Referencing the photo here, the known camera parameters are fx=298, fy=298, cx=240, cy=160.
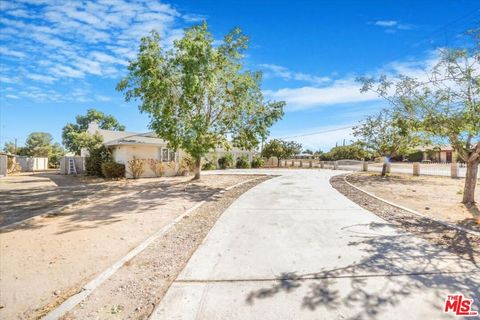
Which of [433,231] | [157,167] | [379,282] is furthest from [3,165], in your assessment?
[433,231]

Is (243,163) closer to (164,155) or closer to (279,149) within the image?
(279,149)

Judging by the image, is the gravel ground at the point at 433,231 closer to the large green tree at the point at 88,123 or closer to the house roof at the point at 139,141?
the house roof at the point at 139,141

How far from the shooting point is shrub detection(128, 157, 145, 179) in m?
22.4

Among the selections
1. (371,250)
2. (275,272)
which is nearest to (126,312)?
(275,272)

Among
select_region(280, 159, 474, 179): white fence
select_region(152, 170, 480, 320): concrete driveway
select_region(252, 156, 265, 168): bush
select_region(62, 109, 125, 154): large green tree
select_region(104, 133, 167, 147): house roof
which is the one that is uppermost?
select_region(62, 109, 125, 154): large green tree

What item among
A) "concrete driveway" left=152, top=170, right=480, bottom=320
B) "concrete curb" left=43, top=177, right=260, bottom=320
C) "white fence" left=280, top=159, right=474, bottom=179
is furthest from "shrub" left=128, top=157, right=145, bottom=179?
"white fence" left=280, top=159, right=474, bottom=179

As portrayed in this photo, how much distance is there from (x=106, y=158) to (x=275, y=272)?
22345 millimetres

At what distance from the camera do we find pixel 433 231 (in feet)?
23.7

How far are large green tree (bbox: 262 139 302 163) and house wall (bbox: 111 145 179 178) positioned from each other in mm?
22099

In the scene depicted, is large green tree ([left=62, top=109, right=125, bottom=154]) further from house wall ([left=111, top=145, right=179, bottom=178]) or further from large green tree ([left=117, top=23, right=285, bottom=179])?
large green tree ([left=117, top=23, right=285, bottom=179])

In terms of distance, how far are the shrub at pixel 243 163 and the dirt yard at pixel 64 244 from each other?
88.7 ft

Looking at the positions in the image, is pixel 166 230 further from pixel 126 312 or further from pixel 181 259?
pixel 126 312

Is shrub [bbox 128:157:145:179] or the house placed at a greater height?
the house

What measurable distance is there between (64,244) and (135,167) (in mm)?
16627
